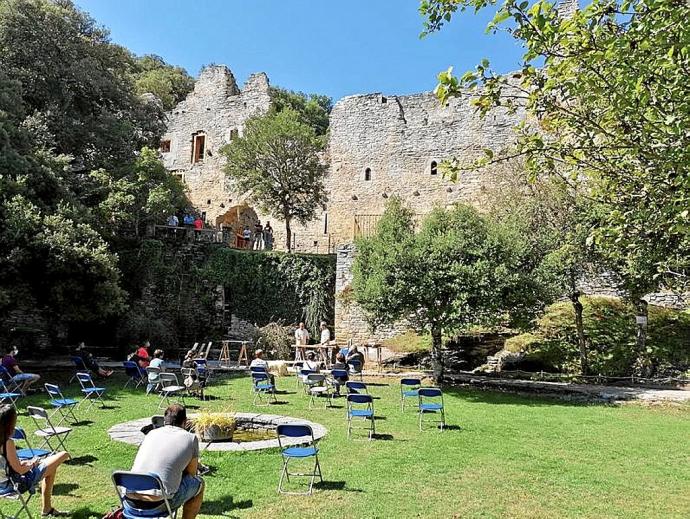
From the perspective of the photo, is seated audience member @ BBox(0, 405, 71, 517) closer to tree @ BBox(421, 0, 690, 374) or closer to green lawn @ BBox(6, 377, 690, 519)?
green lawn @ BBox(6, 377, 690, 519)

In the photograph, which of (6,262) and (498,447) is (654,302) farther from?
(6,262)

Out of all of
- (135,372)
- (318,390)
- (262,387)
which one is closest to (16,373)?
(135,372)

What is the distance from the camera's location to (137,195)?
20688 mm

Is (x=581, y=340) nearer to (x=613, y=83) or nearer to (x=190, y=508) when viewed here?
(x=613, y=83)

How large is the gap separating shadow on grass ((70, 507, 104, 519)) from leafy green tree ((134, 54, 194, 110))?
117 ft

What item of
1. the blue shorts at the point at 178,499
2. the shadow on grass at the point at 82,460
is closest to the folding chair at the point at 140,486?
the blue shorts at the point at 178,499

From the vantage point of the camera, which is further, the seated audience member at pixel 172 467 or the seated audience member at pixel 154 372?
the seated audience member at pixel 154 372

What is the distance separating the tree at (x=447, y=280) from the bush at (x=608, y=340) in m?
3.30

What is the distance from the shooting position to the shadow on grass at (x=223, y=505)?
5.20m

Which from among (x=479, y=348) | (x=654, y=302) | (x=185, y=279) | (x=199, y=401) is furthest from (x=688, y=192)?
(x=185, y=279)

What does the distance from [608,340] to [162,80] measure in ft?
121

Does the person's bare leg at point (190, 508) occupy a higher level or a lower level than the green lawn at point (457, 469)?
higher

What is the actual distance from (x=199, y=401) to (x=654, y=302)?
47.2 ft

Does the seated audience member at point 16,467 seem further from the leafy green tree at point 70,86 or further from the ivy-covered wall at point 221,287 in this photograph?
the leafy green tree at point 70,86
